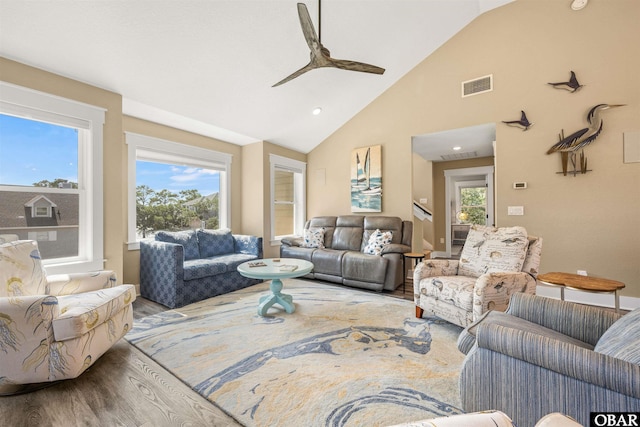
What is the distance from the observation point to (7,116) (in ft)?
8.34

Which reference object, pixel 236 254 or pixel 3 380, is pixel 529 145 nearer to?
pixel 236 254

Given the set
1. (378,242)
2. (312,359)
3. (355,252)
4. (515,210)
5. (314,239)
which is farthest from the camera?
(314,239)

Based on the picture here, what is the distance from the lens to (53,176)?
2.79 m

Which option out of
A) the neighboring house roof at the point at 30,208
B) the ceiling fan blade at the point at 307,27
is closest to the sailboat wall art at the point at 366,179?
the ceiling fan blade at the point at 307,27

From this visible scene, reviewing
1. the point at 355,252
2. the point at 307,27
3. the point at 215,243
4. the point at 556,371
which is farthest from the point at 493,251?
the point at 215,243

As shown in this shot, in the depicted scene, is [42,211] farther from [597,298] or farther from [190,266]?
[597,298]

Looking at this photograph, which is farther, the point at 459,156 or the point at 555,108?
the point at 459,156

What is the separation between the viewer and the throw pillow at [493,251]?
242 centimetres

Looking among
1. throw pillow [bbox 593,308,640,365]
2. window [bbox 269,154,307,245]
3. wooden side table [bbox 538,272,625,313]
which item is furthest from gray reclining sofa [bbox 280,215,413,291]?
throw pillow [bbox 593,308,640,365]

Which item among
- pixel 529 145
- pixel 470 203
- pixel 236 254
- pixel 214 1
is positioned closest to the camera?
pixel 214 1

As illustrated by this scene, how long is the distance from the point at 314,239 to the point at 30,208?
351cm

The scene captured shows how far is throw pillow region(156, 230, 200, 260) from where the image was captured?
3623 mm

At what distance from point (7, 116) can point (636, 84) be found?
6.56 metres

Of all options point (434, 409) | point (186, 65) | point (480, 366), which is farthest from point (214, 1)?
point (434, 409)
